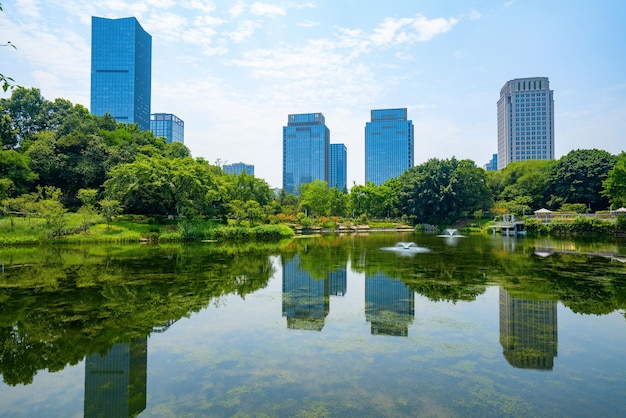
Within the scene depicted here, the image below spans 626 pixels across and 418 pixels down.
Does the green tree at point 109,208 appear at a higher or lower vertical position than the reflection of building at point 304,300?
higher

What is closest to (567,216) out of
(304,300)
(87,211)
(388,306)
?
(388,306)

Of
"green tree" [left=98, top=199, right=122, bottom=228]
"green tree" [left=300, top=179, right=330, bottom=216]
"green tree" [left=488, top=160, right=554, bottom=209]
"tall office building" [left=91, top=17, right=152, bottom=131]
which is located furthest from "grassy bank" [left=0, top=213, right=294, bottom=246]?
"tall office building" [left=91, top=17, right=152, bottom=131]

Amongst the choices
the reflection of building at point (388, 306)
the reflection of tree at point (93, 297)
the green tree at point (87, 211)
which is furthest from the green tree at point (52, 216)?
the reflection of building at point (388, 306)

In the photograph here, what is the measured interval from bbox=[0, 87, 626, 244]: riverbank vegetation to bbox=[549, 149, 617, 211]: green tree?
0.40 feet

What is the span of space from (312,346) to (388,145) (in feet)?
370

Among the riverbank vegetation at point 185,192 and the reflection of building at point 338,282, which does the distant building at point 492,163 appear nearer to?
the riverbank vegetation at point 185,192

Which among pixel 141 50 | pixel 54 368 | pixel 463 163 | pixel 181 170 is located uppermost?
pixel 141 50

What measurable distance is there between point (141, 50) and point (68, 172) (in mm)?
91880

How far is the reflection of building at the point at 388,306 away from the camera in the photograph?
280 inches

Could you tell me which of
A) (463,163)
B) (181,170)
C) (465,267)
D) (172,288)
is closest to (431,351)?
(172,288)

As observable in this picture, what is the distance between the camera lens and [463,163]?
5288cm

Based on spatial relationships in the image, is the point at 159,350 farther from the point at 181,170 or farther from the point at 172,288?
the point at 181,170

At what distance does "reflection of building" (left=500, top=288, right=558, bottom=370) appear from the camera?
5.52 meters

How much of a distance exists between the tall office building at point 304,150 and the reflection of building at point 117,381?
117 metres
